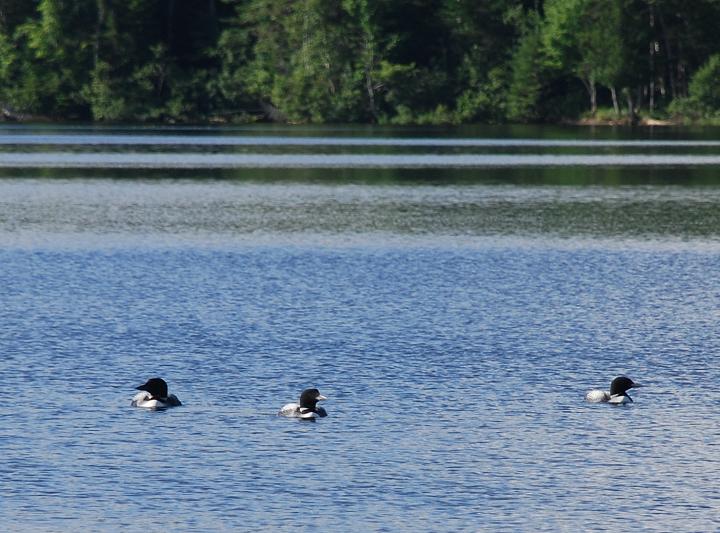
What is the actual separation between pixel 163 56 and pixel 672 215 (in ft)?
409

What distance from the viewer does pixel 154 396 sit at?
2658 centimetres

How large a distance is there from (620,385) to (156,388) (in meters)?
7.22

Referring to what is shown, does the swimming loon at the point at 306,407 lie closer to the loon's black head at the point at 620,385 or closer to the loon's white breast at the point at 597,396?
the loon's white breast at the point at 597,396

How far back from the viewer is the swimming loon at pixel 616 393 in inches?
1066

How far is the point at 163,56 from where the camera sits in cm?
18375

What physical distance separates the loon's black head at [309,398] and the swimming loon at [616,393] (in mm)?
4597

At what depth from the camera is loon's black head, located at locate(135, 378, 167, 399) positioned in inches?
1039

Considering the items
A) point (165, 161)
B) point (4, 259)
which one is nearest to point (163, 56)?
point (165, 161)

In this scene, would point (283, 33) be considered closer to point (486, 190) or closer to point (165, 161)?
point (165, 161)

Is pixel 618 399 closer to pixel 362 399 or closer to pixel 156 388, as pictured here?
pixel 362 399

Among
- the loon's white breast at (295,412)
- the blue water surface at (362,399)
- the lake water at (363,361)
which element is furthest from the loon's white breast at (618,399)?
the loon's white breast at (295,412)

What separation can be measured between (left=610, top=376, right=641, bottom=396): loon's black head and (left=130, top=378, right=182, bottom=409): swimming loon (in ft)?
22.7

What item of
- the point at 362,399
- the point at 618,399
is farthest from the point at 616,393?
the point at 362,399

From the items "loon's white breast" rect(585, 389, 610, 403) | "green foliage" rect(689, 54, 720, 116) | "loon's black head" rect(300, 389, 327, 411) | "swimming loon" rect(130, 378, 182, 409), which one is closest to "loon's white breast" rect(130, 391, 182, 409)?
"swimming loon" rect(130, 378, 182, 409)
